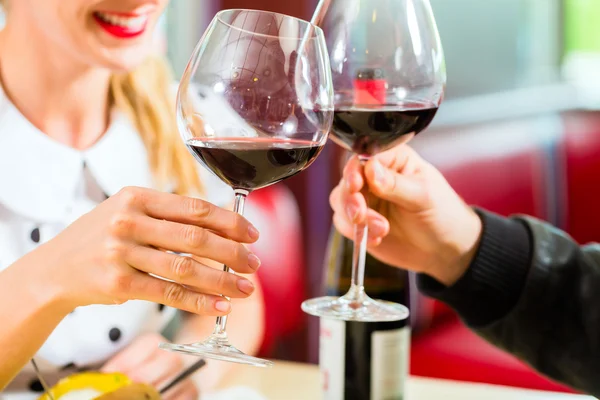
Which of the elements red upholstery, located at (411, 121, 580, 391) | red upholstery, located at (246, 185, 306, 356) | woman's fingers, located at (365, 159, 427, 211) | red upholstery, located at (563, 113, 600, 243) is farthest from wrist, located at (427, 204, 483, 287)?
red upholstery, located at (563, 113, 600, 243)

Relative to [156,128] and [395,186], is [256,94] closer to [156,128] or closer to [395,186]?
[395,186]

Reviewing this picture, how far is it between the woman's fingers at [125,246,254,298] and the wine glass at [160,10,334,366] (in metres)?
0.05

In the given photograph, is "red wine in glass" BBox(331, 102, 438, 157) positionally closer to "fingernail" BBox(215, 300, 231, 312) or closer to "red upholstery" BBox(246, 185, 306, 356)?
"fingernail" BBox(215, 300, 231, 312)

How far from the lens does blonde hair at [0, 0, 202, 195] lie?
4.62 ft

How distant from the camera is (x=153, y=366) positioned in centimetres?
108

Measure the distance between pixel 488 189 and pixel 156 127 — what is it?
1301 millimetres

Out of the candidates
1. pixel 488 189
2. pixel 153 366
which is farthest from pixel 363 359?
pixel 488 189

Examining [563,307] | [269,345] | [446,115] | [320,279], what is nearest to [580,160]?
[446,115]

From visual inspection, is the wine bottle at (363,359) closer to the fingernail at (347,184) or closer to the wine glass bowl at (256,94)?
the fingernail at (347,184)

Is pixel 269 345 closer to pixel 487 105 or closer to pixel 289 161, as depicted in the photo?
pixel 289 161

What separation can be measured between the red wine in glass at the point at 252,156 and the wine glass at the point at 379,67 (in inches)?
5.0

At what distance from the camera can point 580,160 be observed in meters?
2.68

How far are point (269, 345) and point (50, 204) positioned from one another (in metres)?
0.92

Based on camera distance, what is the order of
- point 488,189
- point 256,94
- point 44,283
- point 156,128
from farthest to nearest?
point 488,189
point 156,128
point 44,283
point 256,94
